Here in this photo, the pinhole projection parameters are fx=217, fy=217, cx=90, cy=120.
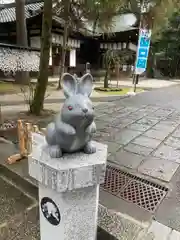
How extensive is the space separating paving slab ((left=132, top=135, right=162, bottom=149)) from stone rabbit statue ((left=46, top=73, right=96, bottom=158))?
2034mm

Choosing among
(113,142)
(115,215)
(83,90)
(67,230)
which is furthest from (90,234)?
(113,142)

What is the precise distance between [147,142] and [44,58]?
8.64 ft

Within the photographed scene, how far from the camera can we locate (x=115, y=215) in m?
1.64

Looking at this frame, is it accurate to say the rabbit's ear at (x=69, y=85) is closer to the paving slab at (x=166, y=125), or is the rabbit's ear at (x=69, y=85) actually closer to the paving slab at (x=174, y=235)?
the paving slab at (x=174, y=235)

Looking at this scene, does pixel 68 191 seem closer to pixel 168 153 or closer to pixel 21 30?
pixel 168 153

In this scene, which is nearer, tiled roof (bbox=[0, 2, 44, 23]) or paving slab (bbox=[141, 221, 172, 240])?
paving slab (bbox=[141, 221, 172, 240])

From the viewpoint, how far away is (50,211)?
1326mm

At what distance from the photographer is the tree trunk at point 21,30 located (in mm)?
9497

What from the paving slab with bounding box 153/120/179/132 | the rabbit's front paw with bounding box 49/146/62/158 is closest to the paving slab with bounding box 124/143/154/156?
the paving slab with bounding box 153/120/179/132

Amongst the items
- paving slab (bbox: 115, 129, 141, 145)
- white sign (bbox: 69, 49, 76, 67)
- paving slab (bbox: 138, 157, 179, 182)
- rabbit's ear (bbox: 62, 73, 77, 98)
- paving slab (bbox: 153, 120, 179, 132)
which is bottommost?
paving slab (bbox: 138, 157, 179, 182)

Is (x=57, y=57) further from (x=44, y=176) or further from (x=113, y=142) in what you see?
(x=44, y=176)

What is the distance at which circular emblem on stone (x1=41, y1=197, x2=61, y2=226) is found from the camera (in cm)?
129

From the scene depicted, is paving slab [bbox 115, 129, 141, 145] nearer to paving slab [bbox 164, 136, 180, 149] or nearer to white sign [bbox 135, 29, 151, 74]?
paving slab [bbox 164, 136, 180, 149]

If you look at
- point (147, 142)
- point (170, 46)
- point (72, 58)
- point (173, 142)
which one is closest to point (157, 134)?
point (173, 142)
